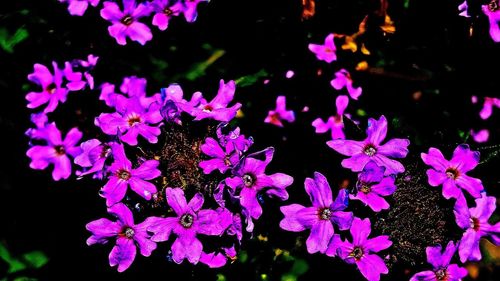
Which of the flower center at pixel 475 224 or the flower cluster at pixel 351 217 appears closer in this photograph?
the flower cluster at pixel 351 217

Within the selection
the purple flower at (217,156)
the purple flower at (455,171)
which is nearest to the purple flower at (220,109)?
the purple flower at (217,156)

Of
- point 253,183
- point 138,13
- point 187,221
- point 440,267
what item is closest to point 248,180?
point 253,183

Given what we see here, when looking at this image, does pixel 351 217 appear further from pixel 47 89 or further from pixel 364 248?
pixel 47 89

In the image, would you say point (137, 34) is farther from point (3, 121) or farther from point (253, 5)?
point (3, 121)

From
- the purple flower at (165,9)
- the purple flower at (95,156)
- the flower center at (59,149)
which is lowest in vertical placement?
the flower center at (59,149)

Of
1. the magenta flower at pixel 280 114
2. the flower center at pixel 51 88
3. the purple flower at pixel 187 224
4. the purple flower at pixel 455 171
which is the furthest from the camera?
the magenta flower at pixel 280 114

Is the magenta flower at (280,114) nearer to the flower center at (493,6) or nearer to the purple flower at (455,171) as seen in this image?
the purple flower at (455,171)

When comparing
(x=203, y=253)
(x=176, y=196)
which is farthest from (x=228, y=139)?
(x=203, y=253)
